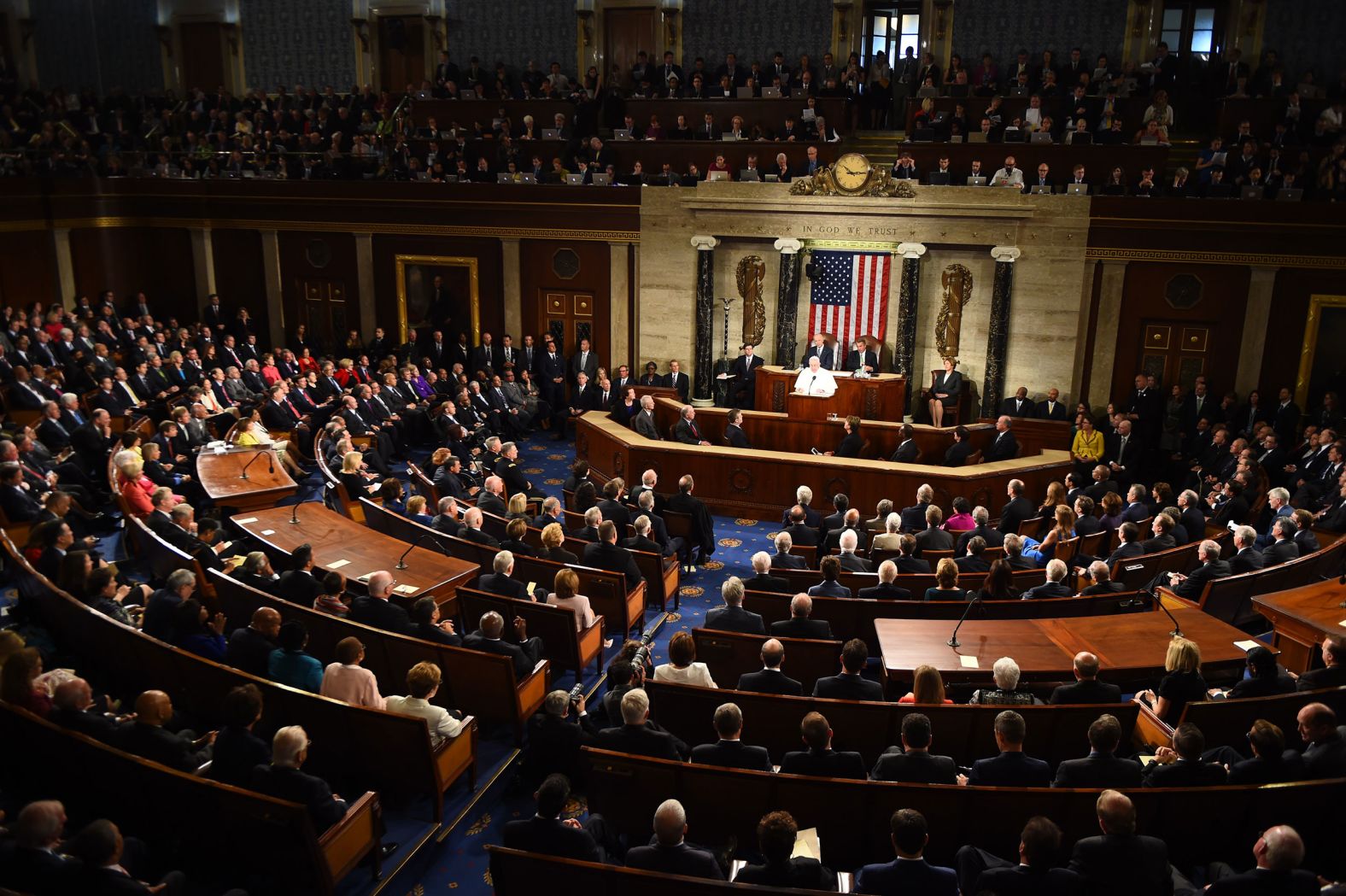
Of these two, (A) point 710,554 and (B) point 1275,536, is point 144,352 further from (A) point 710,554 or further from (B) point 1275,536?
(B) point 1275,536

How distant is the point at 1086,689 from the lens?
577 centimetres

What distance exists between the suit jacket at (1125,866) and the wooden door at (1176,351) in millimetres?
11674

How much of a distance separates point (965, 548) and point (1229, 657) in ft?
9.73

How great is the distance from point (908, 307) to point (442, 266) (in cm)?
827

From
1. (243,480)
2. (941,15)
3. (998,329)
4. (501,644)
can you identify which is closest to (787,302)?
(998,329)

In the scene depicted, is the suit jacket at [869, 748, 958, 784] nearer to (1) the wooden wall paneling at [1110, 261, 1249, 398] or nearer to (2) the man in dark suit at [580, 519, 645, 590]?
(2) the man in dark suit at [580, 519, 645, 590]

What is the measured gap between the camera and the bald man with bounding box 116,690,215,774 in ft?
16.8

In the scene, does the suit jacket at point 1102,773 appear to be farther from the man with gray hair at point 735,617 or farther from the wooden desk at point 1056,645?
the man with gray hair at point 735,617

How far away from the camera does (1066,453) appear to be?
12.1m

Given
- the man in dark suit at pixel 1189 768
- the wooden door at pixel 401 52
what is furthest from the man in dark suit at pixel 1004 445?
the wooden door at pixel 401 52

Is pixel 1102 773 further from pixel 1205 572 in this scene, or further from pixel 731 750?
pixel 1205 572

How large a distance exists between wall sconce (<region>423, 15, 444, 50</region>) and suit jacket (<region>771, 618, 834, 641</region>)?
1815cm

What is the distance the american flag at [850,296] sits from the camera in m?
15.3

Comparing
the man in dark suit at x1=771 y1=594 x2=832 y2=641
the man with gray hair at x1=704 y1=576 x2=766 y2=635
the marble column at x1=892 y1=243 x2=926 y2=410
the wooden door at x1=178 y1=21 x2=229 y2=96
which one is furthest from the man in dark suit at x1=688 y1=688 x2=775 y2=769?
the wooden door at x1=178 y1=21 x2=229 y2=96
